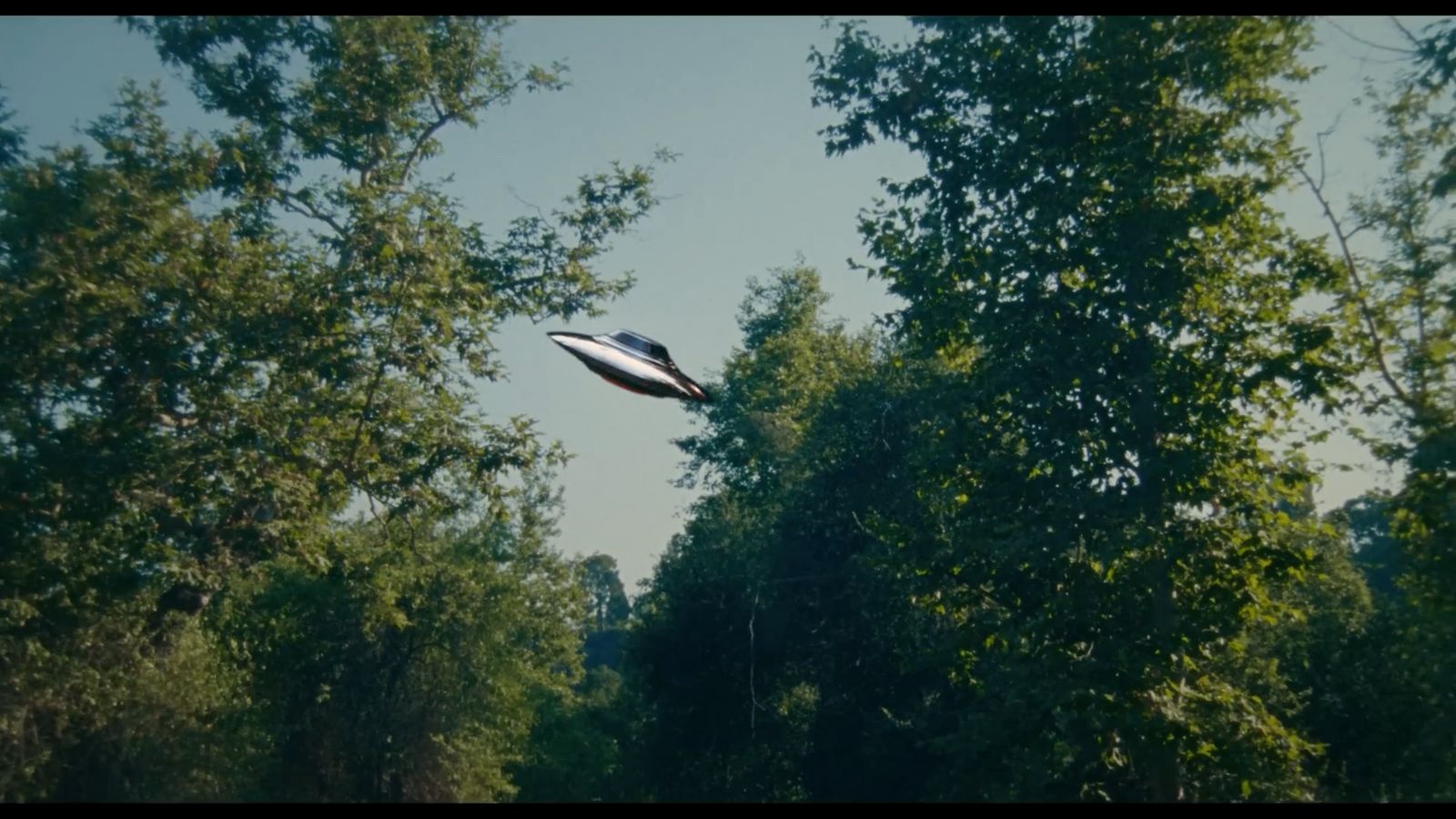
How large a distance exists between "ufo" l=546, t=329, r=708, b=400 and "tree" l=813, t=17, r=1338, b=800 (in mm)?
10536

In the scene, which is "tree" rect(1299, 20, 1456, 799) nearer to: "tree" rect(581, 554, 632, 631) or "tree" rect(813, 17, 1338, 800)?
"tree" rect(813, 17, 1338, 800)

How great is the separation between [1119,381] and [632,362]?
1176 cm

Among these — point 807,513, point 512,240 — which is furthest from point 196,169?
point 807,513

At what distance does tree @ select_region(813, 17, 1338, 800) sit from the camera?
547 inches

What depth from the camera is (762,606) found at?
2988 centimetres

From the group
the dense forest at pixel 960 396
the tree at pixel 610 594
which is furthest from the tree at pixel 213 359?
the tree at pixel 610 594

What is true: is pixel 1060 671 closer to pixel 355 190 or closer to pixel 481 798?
pixel 355 190

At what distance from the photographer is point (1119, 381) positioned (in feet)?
48.4

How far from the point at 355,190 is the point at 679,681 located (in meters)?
18.0

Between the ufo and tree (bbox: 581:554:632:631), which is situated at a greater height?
tree (bbox: 581:554:632:631)

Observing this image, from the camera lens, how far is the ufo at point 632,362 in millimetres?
4605

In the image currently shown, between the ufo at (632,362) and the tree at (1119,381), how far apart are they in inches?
415

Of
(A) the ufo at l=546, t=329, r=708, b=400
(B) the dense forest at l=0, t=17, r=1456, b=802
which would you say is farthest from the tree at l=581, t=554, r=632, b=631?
(A) the ufo at l=546, t=329, r=708, b=400

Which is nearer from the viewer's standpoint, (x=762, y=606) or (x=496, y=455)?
(x=496, y=455)
